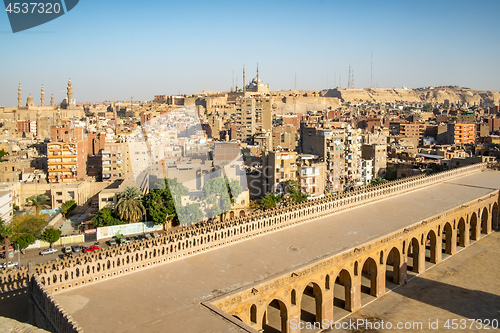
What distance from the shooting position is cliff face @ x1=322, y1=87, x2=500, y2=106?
13909 centimetres

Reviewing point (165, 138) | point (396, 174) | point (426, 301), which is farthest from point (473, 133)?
point (426, 301)

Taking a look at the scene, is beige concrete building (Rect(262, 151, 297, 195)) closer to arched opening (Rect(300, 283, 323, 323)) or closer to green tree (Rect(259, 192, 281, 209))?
green tree (Rect(259, 192, 281, 209))

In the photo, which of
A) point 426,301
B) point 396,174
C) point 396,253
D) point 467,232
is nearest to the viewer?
point 426,301

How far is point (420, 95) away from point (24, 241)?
484ft

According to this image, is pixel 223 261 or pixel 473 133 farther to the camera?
pixel 473 133

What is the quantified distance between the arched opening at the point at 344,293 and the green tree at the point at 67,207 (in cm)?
1637

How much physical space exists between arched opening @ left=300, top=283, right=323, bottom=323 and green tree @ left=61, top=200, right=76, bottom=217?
1589 centimetres

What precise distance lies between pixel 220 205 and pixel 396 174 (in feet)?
50.2

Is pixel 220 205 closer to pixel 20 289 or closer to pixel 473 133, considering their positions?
pixel 20 289

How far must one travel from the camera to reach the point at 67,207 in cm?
2569

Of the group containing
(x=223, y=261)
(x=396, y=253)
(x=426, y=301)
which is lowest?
(x=426, y=301)

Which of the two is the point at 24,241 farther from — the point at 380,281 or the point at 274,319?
the point at 380,281

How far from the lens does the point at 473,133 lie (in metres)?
49.8

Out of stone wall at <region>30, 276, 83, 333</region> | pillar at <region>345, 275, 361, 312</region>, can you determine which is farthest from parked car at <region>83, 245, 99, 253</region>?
pillar at <region>345, 275, 361, 312</region>
